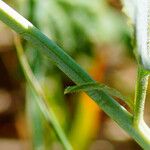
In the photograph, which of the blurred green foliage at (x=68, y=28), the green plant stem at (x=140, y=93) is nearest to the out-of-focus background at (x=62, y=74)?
the blurred green foliage at (x=68, y=28)

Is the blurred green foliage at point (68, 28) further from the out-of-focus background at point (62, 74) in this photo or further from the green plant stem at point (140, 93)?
the green plant stem at point (140, 93)

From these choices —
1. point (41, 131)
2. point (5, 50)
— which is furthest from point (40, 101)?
point (5, 50)

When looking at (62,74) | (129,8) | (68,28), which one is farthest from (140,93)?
(62,74)

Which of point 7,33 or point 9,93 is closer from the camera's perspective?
point 9,93

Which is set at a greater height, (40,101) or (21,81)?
(21,81)

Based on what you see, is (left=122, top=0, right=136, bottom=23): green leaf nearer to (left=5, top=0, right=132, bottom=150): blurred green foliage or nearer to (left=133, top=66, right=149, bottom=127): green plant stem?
(left=133, top=66, right=149, bottom=127): green plant stem

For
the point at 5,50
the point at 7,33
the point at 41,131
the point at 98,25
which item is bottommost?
the point at 41,131

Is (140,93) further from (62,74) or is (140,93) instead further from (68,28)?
(62,74)

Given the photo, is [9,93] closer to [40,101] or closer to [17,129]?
[17,129]

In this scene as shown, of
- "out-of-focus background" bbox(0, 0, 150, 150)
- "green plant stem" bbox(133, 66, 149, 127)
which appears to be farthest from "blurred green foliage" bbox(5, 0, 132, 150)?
"green plant stem" bbox(133, 66, 149, 127)
